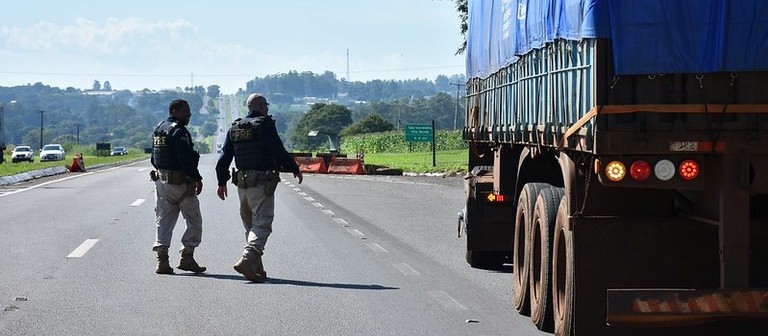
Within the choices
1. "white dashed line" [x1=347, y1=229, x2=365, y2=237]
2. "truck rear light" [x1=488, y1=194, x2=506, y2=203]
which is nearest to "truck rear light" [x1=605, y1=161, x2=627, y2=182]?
"truck rear light" [x1=488, y1=194, x2=506, y2=203]

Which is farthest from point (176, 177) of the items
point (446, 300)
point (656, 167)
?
point (656, 167)

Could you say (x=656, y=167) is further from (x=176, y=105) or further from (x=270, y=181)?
(x=176, y=105)

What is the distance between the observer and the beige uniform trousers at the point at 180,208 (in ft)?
41.2

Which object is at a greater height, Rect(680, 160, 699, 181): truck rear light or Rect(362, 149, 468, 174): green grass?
Rect(680, 160, 699, 181): truck rear light

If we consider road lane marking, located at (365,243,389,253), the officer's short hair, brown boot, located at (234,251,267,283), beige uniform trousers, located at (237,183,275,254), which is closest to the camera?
brown boot, located at (234,251,267,283)

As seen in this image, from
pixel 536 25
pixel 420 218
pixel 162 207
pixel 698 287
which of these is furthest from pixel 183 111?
pixel 420 218

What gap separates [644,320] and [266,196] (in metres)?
5.82

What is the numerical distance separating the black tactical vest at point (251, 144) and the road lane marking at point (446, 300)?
2.18 meters

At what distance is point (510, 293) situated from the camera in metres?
10.8

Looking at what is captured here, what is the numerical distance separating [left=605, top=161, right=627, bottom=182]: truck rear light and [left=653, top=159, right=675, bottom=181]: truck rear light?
0.17 m

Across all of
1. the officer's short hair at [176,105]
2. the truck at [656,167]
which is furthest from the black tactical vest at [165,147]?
the truck at [656,167]

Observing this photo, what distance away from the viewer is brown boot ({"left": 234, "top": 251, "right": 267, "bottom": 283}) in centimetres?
1147

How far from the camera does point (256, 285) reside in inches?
447

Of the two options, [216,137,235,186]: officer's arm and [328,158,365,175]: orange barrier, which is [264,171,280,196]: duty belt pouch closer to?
[216,137,235,186]: officer's arm
